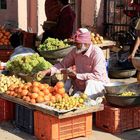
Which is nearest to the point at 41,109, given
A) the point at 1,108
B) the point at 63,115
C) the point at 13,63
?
the point at 63,115

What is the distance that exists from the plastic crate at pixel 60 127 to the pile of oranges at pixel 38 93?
21cm

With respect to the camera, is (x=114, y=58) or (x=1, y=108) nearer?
(x=1, y=108)

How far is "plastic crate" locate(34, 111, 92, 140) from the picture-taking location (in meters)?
5.71

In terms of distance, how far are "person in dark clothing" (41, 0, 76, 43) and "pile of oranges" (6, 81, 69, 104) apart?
2930 mm

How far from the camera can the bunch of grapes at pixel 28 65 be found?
795 centimetres

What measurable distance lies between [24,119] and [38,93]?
442mm

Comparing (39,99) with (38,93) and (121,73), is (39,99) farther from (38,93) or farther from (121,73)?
(121,73)

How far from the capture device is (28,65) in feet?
26.1

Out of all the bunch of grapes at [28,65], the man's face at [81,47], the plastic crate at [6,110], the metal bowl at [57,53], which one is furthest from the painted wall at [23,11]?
the man's face at [81,47]

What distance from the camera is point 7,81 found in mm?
6973

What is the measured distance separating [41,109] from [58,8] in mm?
4079

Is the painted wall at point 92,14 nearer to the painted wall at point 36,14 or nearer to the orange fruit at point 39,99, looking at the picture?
the painted wall at point 36,14

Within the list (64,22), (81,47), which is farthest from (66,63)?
(64,22)

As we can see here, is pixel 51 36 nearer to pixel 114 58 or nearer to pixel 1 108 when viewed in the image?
pixel 114 58
